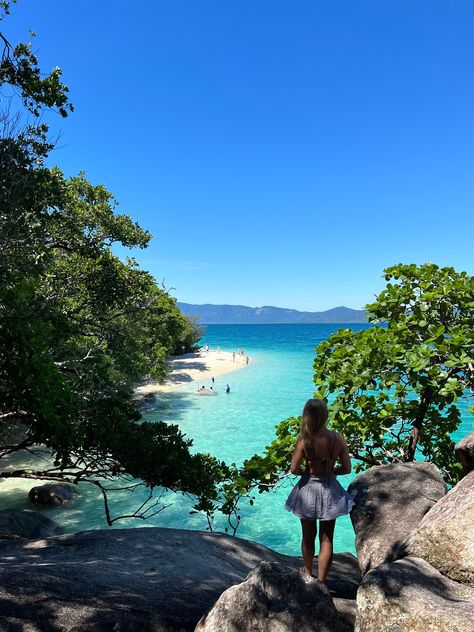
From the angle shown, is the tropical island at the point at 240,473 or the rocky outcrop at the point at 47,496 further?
the rocky outcrop at the point at 47,496

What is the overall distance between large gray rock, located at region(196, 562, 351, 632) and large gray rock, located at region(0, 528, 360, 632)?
42.8 inches

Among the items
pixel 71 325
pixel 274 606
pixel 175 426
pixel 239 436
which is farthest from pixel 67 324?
pixel 239 436

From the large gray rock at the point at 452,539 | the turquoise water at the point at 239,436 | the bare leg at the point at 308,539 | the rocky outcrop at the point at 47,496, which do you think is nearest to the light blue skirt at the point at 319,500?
the bare leg at the point at 308,539

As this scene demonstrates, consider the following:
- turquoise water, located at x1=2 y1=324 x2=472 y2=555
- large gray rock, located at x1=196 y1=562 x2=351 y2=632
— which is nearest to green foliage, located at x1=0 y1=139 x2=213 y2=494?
large gray rock, located at x1=196 y1=562 x2=351 y2=632

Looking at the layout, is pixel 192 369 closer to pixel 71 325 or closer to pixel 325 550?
pixel 71 325

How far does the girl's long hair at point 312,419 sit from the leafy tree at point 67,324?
137 inches

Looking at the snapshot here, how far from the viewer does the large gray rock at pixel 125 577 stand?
4.52 metres

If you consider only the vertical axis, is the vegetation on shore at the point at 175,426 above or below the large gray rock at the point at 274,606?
above

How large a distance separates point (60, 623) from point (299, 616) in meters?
2.47

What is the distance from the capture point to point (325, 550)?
208 inches

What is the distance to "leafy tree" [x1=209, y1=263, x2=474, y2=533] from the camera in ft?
21.7

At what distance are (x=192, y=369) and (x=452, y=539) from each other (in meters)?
62.4

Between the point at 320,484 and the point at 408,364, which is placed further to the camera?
the point at 408,364

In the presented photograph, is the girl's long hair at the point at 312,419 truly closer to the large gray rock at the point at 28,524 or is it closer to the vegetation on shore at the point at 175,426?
→ the vegetation on shore at the point at 175,426
